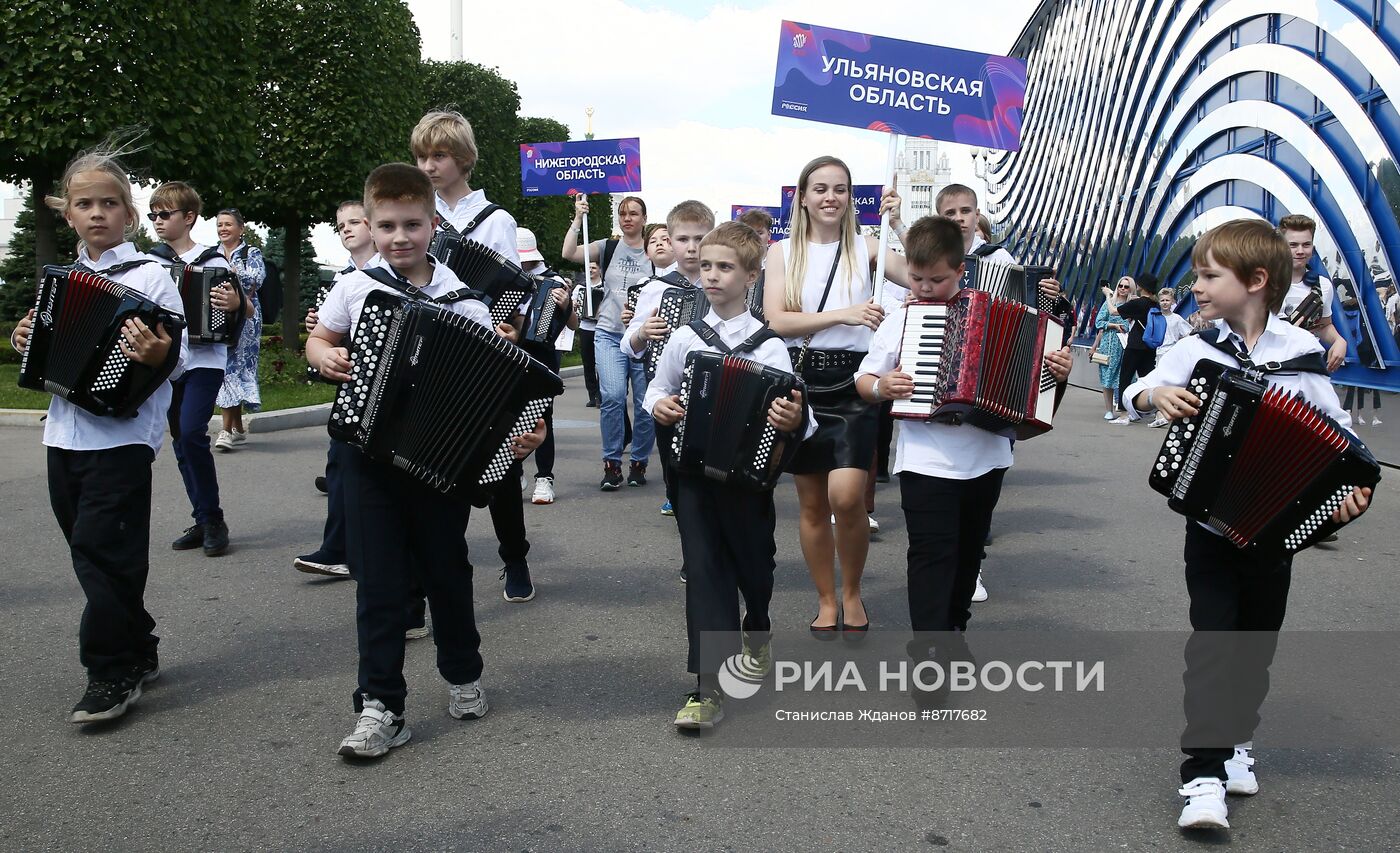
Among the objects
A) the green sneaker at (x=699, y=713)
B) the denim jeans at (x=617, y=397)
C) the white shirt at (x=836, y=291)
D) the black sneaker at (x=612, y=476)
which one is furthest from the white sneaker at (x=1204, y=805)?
the black sneaker at (x=612, y=476)

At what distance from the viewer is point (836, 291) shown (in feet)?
17.3

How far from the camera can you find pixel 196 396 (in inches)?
277

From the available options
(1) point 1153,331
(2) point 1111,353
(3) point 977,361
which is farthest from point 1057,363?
(2) point 1111,353

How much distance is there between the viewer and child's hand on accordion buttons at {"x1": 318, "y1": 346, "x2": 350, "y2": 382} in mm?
3857

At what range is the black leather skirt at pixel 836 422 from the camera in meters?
5.11

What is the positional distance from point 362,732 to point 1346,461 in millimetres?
2958

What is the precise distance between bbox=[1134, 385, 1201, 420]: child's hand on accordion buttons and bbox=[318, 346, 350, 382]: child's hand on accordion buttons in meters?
2.39

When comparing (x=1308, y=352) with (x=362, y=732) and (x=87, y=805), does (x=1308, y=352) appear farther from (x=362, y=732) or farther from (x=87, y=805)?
(x=87, y=805)

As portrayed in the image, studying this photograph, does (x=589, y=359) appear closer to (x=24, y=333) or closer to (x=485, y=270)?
(x=485, y=270)

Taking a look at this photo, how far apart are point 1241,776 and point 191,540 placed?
565cm

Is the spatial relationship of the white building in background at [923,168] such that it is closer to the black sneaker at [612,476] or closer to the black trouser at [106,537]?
the black sneaker at [612,476]

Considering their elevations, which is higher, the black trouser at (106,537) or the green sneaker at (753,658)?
the black trouser at (106,537)

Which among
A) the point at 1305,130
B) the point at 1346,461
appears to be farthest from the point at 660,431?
the point at 1305,130

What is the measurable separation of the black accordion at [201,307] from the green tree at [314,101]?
69.5ft
